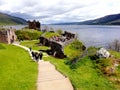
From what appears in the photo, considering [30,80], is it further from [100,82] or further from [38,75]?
[100,82]

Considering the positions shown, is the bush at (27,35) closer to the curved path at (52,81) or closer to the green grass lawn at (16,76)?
the green grass lawn at (16,76)

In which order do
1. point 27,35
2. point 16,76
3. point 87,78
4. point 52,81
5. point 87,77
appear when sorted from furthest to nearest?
1. point 27,35
2. point 16,76
3. point 87,77
4. point 87,78
5. point 52,81

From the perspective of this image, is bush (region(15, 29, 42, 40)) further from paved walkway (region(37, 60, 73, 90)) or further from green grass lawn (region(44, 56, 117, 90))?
paved walkway (region(37, 60, 73, 90))

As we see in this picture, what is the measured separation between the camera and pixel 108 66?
36.9 m

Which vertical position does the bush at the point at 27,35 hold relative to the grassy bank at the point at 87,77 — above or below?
below

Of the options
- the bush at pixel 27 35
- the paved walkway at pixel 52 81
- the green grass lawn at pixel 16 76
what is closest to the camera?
the paved walkway at pixel 52 81

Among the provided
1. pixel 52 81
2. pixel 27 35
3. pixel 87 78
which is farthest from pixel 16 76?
pixel 27 35

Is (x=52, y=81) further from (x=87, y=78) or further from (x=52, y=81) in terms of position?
(x=87, y=78)

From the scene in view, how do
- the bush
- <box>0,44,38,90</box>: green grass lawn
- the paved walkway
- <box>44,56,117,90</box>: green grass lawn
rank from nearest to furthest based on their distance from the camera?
the paved walkway, <box>0,44,38,90</box>: green grass lawn, <box>44,56,117,90</box>: green grass lawn, the bush

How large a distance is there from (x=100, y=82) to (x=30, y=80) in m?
8.72

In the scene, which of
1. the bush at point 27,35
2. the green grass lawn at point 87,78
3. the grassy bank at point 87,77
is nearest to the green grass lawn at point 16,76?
the grassy bank at point 87,77

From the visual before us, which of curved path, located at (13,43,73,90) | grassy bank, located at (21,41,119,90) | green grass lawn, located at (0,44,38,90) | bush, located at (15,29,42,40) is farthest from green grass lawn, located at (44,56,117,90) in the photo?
bush, located at (15,29,42,40)

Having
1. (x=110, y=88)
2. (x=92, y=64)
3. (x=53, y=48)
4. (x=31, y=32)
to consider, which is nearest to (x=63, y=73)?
(x=92, y=64)

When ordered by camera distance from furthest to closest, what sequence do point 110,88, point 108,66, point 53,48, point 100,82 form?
point 53,48 → point 108,66 → point 100,82 → point 110,88
